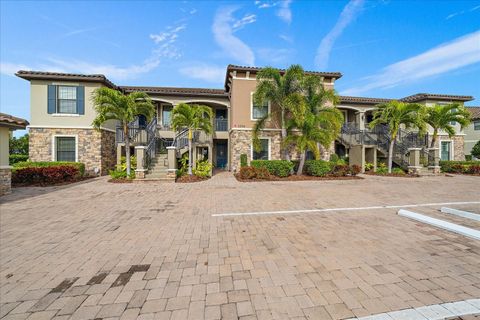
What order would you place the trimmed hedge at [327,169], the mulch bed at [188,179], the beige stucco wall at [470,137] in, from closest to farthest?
the mulch bed at [188,179] < the trimmed hedge at [327,169] < the beige stucco wall at [470,137]

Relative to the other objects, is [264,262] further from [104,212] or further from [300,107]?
Result: [300,107]

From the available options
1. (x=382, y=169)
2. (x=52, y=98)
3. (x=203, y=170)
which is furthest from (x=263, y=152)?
(x=52, y=98)

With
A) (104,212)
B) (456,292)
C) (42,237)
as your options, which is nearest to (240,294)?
(456,292)

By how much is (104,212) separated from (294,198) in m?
6.86

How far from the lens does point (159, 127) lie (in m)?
17.7

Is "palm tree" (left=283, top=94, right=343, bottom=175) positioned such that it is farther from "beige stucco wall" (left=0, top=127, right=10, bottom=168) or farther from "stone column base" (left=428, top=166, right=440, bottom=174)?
"beige stucco wall" (left=0, top=127, right=10, bottom=168)

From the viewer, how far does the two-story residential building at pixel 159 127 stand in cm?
1481

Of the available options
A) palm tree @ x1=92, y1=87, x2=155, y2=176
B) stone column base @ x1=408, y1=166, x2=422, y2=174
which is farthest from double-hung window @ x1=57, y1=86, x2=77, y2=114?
stone column base @ x1=408, y1=166, x2=422, y2=174

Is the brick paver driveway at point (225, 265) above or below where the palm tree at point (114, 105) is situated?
below

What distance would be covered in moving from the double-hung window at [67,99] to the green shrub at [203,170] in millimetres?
10057

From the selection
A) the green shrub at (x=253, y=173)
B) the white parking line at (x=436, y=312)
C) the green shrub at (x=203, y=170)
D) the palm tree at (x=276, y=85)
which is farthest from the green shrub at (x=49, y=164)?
the white parking line at (x=436, y=312)

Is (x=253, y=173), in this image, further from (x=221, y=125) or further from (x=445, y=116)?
(x=445, y=116)

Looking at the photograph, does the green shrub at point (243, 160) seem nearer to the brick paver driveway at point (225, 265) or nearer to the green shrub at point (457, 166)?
the brick paver driveway at point (225, 265)

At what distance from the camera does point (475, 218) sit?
551cm
